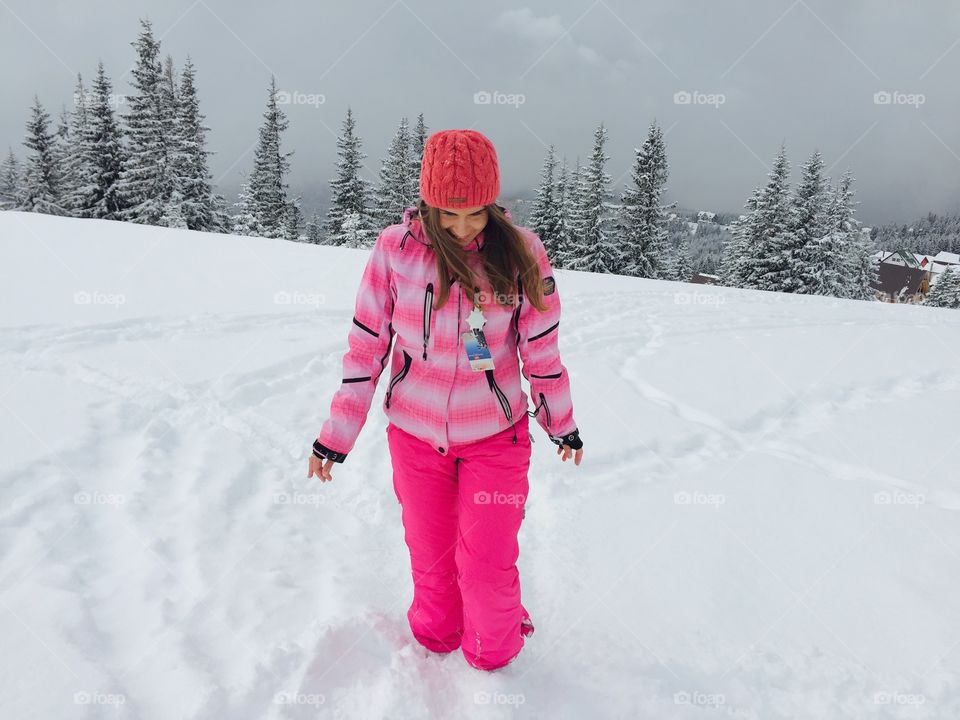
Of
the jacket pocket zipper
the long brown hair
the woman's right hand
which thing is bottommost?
the woman's right hand

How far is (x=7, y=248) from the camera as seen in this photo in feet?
28.0

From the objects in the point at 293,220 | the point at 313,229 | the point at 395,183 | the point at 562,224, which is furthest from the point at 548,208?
the point at 313,229

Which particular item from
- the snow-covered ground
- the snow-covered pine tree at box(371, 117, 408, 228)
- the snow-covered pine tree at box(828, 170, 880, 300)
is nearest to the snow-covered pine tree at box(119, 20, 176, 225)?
the snow-covered pine tree at box(371, 117, 408, 228)

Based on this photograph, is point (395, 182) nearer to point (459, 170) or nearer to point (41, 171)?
point (41, 171)

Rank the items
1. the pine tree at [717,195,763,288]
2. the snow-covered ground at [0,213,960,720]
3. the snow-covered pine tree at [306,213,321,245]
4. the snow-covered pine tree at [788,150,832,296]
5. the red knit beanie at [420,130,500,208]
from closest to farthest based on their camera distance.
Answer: the red knit beanie at [420,130,500,208] → the snow-covered ground at [0,213,960,720] → the snow-covered pine tree at [788,150,832,296] → the pine tree at [717,195,763,288] → the snow-covered pine tree at [306,213,321,245]

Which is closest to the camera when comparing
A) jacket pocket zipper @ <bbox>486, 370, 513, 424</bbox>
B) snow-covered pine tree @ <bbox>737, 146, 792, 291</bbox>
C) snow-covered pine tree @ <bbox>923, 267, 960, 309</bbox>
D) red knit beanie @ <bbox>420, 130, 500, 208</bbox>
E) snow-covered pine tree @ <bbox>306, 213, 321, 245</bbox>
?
red knit beanie @ <bbox>420, 130, 500, 208</bbox>

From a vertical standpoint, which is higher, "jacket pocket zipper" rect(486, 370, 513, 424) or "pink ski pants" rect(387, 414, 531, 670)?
"jacket pocket zipper" rect(486, 370, 513, 424)

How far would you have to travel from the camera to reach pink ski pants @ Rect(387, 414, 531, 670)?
7.04ft

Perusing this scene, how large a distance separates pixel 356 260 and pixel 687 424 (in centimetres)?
781

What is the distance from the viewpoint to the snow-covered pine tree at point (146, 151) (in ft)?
89.9

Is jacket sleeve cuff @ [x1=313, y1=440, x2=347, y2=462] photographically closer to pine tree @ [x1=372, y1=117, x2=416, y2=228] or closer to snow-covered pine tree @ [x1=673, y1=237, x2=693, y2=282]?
pine tree @ [x1=372, y1=117, x2=416, y2=228]

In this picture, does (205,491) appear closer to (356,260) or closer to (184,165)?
(356,260)

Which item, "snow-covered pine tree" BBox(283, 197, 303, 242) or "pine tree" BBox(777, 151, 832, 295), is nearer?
"pine tree" BBox(777, 151, 832, 295)

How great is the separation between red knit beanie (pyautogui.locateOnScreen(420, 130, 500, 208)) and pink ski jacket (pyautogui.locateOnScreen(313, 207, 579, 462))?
175 mm
